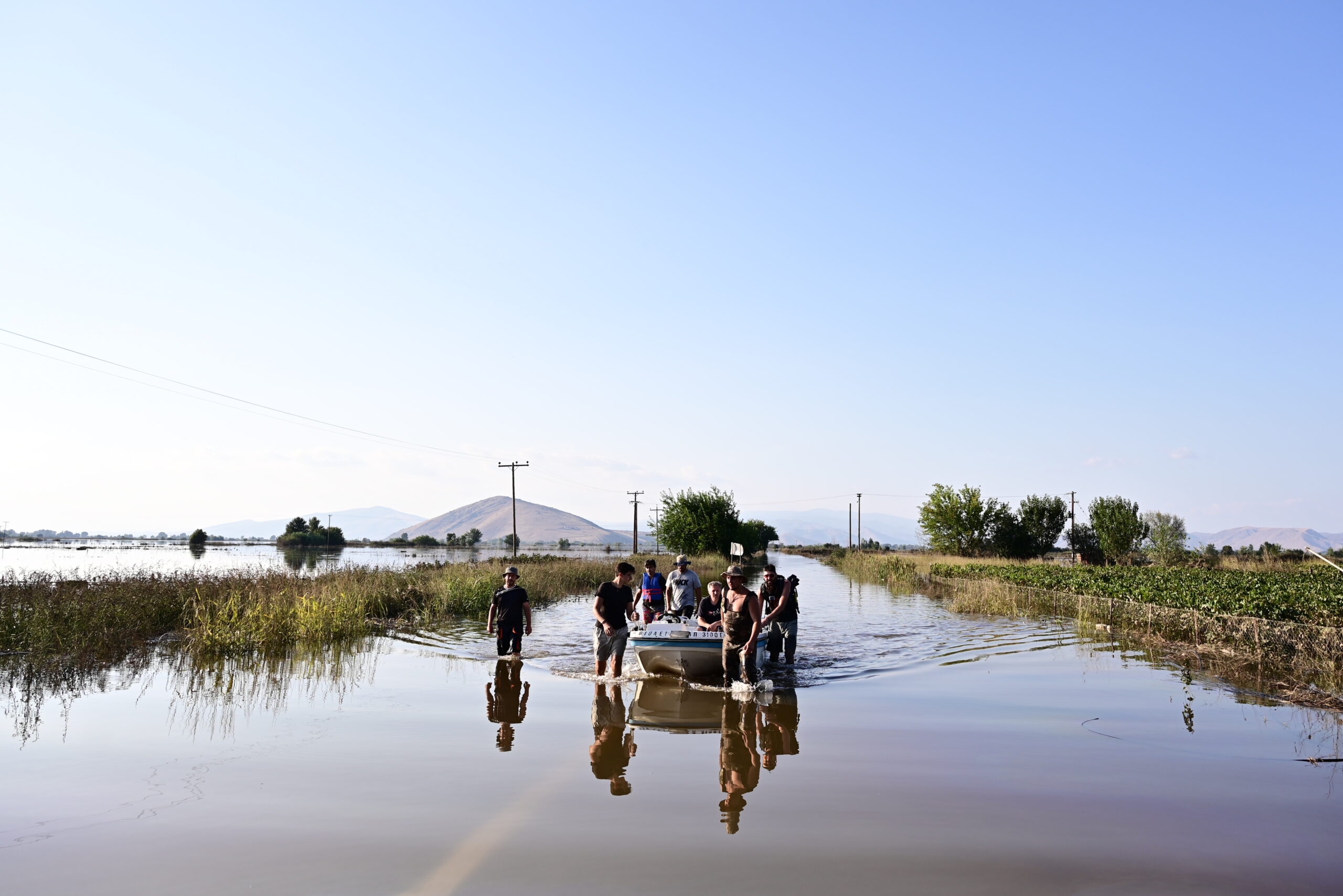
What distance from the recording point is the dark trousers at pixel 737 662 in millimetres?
12055

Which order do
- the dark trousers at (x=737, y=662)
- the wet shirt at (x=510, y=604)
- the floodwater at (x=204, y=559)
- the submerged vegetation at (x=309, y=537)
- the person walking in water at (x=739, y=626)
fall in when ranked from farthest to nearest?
the submerged vegetation at (x=309, y=537)
the floodwater at (x=204, y=559)
the wet shirt at (x=510, y=604)
the dark trousers at (x=737, y=662)
the person walking in water at (x=739, y=626)

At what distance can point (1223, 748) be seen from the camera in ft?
29.2

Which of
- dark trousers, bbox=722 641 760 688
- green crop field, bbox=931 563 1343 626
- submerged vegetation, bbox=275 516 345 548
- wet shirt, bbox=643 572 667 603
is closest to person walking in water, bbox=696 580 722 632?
dark trousers, bbox=722 641 760 688

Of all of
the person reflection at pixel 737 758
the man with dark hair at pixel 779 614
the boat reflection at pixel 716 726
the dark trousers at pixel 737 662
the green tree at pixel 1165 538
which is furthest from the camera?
the green tree at pixel 1165 538

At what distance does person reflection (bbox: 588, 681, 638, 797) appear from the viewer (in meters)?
7.91

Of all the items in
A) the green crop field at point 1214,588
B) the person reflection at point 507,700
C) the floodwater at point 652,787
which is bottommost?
the person reflection at point 507,700

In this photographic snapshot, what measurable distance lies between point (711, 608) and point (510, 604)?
140 inches

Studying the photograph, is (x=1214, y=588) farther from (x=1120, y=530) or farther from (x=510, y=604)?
(x=1120, y=530)

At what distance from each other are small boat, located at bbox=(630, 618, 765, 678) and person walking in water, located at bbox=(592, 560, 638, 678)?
0.85 ft

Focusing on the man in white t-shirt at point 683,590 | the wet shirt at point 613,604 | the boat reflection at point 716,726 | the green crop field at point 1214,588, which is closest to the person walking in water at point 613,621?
the wet shirt at point 613,604

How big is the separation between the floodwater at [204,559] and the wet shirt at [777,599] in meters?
15.3

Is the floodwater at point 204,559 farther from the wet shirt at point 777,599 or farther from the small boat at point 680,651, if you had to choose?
the wet shirt at point 777,599

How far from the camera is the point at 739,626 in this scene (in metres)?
12.0

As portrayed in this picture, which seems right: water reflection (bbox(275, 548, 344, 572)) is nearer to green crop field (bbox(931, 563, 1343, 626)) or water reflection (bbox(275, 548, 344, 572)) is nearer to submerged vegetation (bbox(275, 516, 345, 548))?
submerged vegetation (bbox(275, 516, 345, 548))
